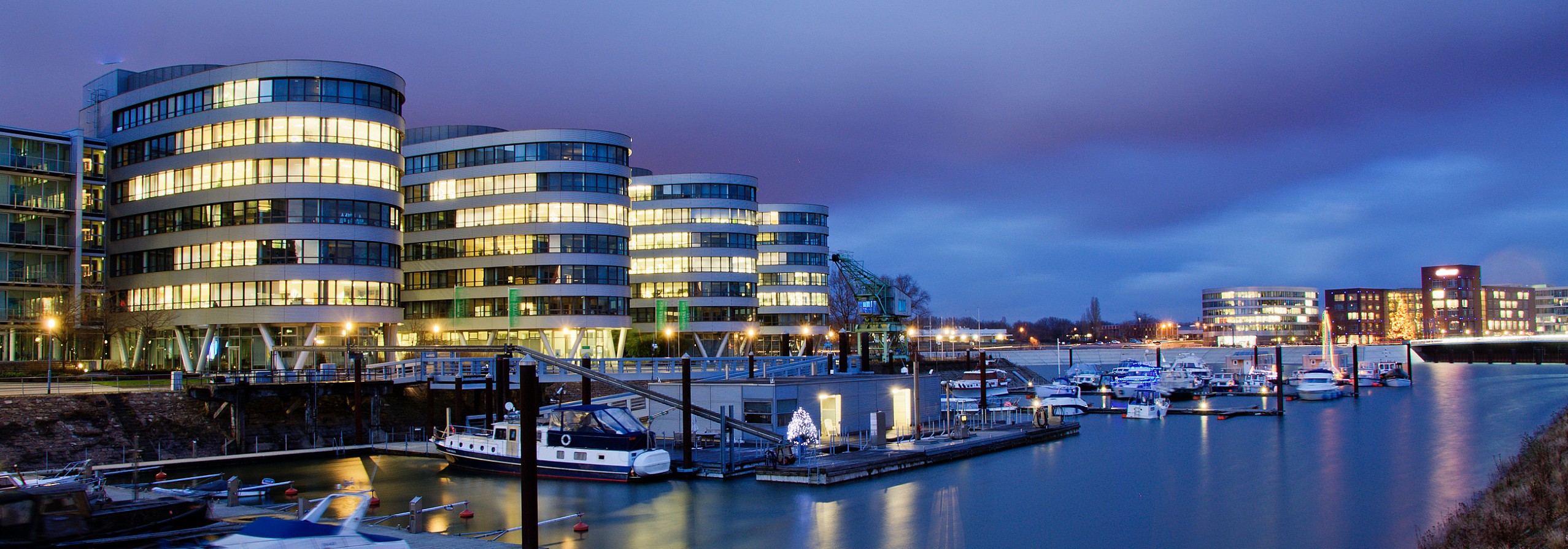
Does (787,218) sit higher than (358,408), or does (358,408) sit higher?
(787,218)

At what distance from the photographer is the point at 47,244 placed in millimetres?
72250

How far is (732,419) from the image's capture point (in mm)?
47562

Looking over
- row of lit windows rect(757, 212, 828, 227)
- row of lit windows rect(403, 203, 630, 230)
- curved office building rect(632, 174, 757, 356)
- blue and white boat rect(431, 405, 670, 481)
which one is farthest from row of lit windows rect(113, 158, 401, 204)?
row of lit windows rect(757, 212, 828, 227)

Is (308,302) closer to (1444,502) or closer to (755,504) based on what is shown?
(755,504)

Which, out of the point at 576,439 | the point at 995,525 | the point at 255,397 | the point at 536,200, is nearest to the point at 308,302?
the point at 255,397

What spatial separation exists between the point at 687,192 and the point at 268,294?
176 feet

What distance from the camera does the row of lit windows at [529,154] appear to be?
89188mm

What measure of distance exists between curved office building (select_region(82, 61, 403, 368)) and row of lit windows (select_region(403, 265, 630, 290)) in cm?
1643

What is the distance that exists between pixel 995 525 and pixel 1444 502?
18738 mm

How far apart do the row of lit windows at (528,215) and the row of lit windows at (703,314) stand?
730 inches

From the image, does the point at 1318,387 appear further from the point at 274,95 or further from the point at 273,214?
the point at 274,95

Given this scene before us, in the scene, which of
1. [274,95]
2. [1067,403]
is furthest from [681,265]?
[274,95]

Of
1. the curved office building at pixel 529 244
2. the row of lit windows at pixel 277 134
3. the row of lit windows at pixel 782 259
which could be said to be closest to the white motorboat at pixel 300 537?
the row of lit windows at pixel 277 134

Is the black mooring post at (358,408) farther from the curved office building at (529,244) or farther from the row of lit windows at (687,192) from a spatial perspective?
the row of lit windows at (687,192)
